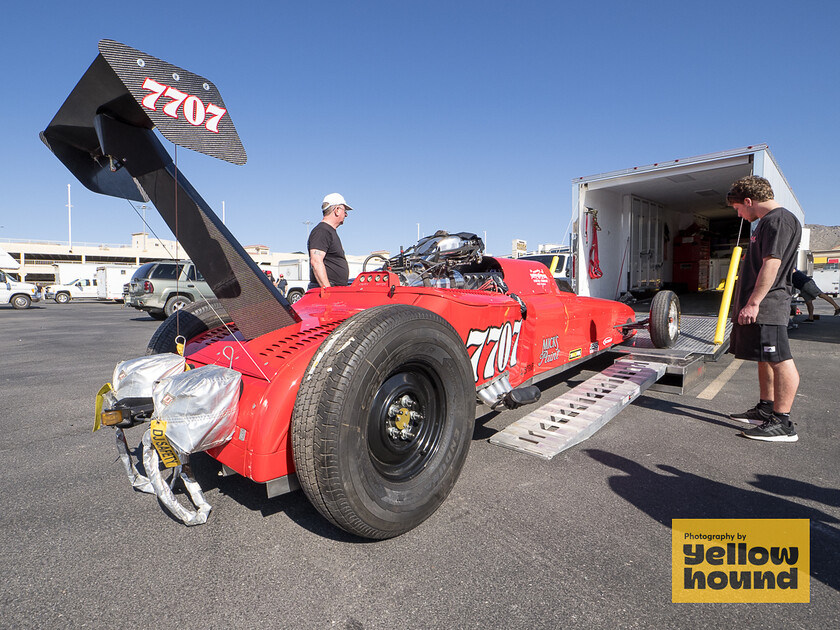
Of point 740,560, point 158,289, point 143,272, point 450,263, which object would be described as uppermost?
point 143,272

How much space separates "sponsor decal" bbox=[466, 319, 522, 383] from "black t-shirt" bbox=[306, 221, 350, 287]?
62.3 inches

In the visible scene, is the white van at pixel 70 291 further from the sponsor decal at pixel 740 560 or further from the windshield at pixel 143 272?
the sponsor decal at pixel 740 560

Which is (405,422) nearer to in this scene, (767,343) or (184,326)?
(184,326)

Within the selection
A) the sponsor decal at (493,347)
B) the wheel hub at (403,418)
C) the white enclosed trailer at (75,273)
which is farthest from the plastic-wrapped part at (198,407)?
the white enclosed trailer at (75,273)

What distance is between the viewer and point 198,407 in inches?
66.4

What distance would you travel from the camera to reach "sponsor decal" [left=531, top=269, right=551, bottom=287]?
3.85 meters

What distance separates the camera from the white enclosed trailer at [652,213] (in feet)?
22.1

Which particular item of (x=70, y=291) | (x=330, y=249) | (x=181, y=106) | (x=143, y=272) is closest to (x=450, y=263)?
(x=330, y=249)

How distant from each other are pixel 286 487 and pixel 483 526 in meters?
0.91

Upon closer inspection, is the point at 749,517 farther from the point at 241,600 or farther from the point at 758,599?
the point at 241,600

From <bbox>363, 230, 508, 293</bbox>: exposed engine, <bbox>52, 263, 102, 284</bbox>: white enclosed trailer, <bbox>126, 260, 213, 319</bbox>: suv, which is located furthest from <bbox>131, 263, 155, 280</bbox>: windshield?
<bbox>52, 263, 102, 284</bbox>: white enclosed trailer

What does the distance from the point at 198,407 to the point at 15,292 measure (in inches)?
952

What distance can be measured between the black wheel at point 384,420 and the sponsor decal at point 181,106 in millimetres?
915

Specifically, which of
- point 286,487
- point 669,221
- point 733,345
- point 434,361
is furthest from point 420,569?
point 669,221
